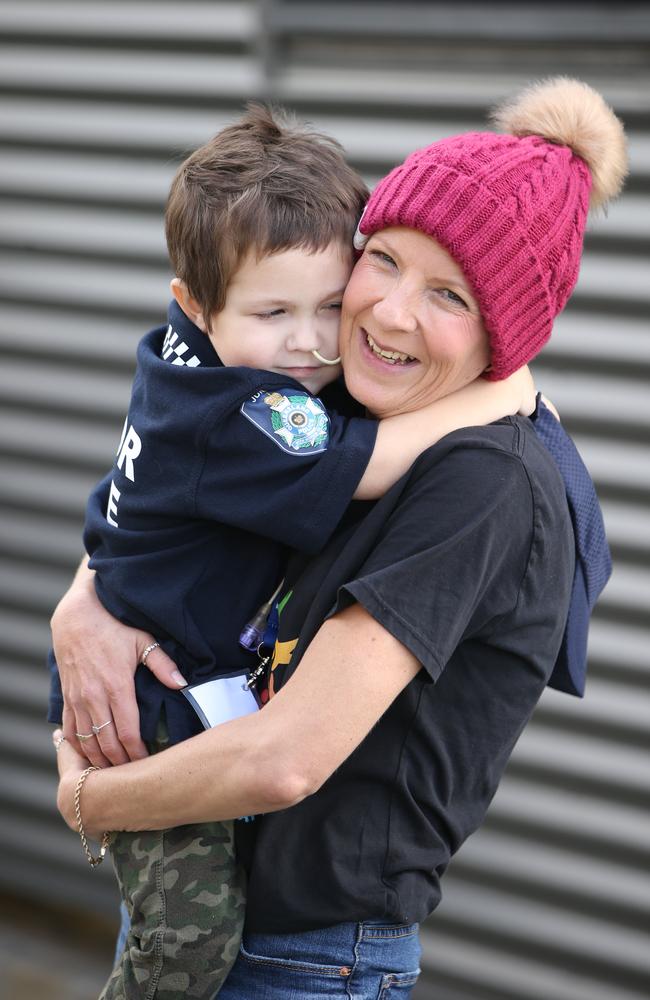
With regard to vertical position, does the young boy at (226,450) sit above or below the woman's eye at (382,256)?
below

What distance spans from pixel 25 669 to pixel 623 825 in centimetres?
225

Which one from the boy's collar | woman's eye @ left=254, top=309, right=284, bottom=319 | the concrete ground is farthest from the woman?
the concrete ground

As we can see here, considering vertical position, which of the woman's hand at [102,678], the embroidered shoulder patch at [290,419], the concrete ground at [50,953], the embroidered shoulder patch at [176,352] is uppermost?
the embroidered shoulder patch at [176,352]

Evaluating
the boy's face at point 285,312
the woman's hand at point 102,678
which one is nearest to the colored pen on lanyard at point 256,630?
the woman's hand at point 102,678

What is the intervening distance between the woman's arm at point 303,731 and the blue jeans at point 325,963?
0.87ft

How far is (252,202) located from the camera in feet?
5.94

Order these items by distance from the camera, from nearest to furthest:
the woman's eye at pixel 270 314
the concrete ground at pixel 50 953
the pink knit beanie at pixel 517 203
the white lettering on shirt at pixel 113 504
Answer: the pink knit beanie at pixel 517 203
the woman's eye at pixel 270 314
the white lettering on shirt at pixel 113 504
the concrete ground at pixel 50 953

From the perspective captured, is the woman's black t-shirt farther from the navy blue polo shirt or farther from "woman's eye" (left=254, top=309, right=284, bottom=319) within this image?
"woman's eye" (left=254, top=309, right=284, bottom=319)

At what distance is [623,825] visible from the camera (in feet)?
11.5

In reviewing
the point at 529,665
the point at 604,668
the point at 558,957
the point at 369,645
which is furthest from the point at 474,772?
the point at 558,957

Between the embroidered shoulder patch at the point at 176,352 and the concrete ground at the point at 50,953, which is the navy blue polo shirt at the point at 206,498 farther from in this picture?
the concrete ground at the point at 50,953

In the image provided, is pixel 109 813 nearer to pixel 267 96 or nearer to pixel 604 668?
pixel 604 668

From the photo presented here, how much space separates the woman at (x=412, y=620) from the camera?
5.09ft

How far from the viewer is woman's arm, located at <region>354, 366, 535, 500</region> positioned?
5.57ft
